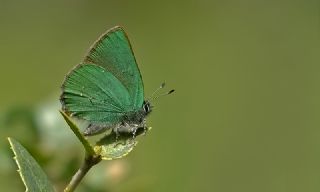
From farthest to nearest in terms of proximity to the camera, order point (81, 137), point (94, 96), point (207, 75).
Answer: point (207, 75) → point (94, 96) → point (81, 137)

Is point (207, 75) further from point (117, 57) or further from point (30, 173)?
point (30, 173)

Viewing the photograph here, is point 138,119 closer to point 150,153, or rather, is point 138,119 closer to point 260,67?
point 150,153

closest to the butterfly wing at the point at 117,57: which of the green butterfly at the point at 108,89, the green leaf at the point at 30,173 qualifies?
the green butterfly at the point at 108,89

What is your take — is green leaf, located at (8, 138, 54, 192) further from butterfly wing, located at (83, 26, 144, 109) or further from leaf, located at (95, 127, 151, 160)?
butterfly wing, located at (83, 26, 144, 109)

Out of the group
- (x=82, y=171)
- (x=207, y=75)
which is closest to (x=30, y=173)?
(x=82, y=171)

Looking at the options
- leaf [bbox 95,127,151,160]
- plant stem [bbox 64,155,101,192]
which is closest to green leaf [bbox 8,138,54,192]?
plant stem [bbox 64,155,101,192]
